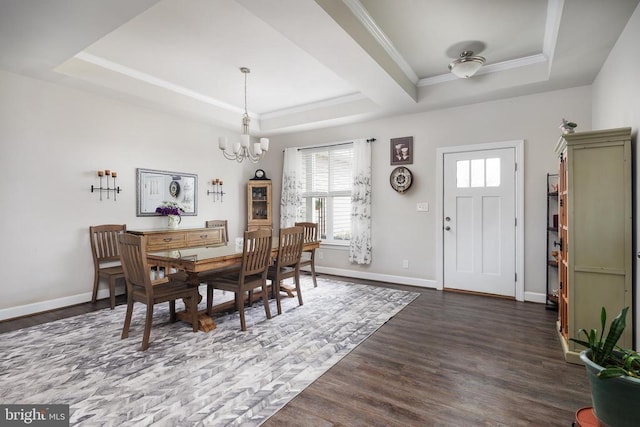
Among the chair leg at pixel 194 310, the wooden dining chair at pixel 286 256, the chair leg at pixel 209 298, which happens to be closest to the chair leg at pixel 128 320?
the chair leg at pixel 194 310

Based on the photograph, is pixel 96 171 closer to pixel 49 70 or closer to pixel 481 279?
pixel 49 70

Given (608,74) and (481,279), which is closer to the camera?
(608,74)

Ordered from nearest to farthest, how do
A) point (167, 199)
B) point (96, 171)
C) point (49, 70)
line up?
point (49, 70)
point (96, 171)
point (167, 199)

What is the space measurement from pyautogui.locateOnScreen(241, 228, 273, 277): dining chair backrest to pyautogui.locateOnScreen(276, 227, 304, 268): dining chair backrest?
0.64ft

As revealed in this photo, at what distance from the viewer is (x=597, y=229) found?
2326 mm

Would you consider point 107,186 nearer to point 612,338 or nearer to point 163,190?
point 163,190

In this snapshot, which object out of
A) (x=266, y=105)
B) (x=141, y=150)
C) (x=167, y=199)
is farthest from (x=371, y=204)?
(x=141, y=150)

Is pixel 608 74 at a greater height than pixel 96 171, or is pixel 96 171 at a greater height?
pixel 608 74

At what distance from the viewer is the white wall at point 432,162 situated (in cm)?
382

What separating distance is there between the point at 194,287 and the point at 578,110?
15.0 ft

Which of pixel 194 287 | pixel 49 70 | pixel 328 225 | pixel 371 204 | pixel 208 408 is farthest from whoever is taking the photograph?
pixel 328 225

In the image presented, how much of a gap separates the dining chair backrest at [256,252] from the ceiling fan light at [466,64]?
2615 mm

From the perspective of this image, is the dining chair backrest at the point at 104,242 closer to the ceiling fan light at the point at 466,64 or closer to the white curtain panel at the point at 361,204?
the white curtain panel at the point at 361,204

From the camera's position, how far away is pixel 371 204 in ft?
16.6
